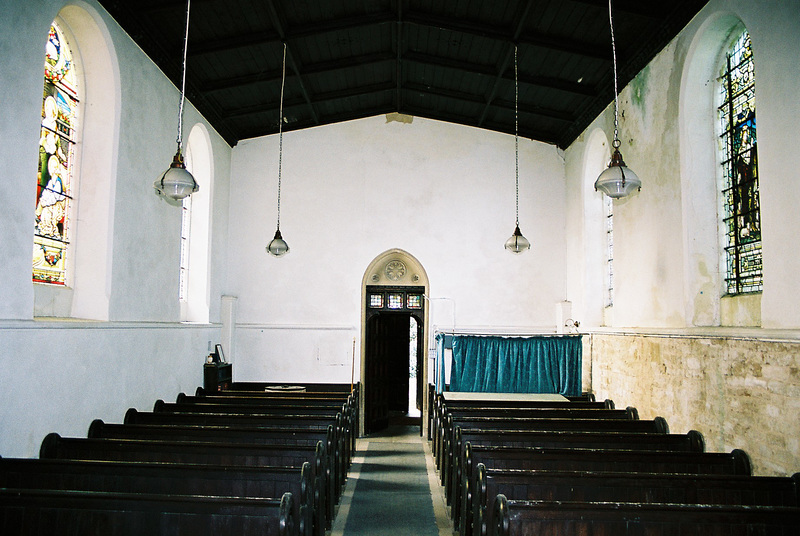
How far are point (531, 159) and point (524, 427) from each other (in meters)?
5.75

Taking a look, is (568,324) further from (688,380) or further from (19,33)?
(19,33)

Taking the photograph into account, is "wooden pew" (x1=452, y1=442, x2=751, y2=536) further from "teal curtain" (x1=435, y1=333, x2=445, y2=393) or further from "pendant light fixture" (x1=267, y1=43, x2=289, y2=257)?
"teal curtain" (x1=435, y1=333, x2=445, y2=393)

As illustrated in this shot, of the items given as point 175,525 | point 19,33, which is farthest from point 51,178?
point 175,525

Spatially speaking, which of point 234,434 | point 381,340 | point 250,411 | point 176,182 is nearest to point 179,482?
point 234,434

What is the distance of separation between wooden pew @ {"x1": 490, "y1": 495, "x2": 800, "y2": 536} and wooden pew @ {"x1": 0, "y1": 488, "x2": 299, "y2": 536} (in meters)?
1.13

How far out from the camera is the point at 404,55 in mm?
8266

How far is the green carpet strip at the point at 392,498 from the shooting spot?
5.20m

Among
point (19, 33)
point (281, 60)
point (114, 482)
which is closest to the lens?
point (114, 482)

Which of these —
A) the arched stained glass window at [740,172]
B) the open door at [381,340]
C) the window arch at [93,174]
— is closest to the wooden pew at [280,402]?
the window arch at [93,174]

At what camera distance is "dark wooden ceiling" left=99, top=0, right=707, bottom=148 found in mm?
6359

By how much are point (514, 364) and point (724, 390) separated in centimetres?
434

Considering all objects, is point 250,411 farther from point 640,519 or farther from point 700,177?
point 700,177

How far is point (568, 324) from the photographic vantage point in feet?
31.1

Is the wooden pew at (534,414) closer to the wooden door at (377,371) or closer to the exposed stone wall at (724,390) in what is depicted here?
the exposed stone wall at (724,390)
